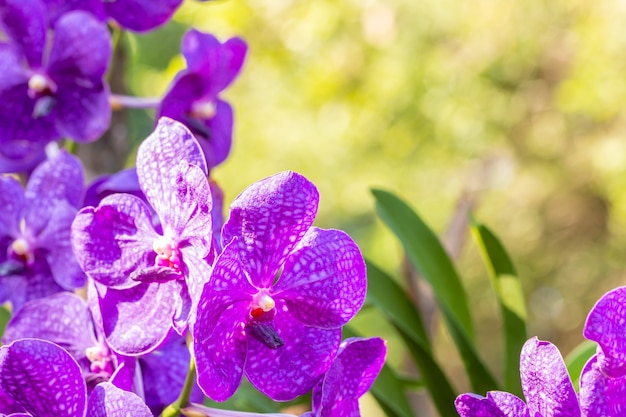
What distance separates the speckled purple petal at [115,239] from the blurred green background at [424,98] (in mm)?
2059

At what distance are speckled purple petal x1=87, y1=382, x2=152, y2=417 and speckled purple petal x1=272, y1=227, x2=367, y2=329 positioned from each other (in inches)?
3.6

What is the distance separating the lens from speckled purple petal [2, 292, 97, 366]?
52 centimetres

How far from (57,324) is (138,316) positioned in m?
0.10

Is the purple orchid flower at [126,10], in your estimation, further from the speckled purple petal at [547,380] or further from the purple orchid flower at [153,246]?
the speckled purple petal at [547,380]

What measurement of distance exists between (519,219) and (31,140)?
374cm

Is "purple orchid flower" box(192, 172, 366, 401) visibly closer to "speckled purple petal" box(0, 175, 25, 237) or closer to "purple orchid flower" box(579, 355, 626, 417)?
"purple orchid flower" box(579, 355, 626, 417)

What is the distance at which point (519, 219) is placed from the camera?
4.16 metres

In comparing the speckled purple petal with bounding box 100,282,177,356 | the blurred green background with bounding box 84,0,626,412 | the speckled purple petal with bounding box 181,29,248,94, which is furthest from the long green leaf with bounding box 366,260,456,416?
the blurred green background with bounding box 84,0,626,412

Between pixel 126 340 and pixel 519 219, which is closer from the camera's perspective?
pixel 126 340

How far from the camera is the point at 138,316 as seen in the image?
45 cm

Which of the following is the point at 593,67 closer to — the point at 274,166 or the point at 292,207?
the point at 274,166

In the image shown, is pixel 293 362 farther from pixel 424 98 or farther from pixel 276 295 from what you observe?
pixel 424 98

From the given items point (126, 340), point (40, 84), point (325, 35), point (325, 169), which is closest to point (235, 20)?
point (325, 35)

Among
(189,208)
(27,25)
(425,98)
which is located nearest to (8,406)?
(189,208)
